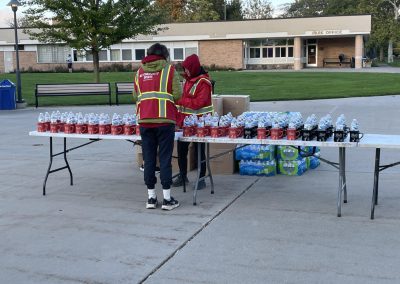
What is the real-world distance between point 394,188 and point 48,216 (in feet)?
15.1

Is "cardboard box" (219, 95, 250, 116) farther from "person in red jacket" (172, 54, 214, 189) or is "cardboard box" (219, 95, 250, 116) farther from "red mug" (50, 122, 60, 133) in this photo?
"red mug" (50, 122, 60, 133)

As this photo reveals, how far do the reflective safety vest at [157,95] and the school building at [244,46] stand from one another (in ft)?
155

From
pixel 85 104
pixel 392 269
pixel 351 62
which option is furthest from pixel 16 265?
pixel 351 62

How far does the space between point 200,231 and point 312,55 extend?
5460 cm

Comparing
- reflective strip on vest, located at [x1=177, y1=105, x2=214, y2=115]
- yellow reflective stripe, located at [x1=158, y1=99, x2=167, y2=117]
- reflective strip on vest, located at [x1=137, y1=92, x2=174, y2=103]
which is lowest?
reflective strip on vest, located at [x1=177, y1=105, x2=214, y2=115]

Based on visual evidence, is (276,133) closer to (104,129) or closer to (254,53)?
(104,129)

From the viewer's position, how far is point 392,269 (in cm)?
482

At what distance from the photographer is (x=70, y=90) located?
71.5ft

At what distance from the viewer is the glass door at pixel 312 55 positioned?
57.9 meters

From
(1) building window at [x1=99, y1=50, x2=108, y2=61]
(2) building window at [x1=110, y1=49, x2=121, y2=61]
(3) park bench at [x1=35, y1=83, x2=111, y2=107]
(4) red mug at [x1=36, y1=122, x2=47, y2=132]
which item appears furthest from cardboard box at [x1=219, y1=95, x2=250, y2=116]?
(1) building window at [x1=99, y1=50, x2=108, y2=61]

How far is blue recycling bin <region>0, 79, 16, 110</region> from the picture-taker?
2042 centimetres

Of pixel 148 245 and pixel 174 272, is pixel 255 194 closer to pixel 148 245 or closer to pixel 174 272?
pixel 148 245

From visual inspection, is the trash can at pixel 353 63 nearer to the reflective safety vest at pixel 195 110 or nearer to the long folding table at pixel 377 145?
the reflective safety vest at pixel 195 110

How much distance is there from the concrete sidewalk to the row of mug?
0.88 meters
